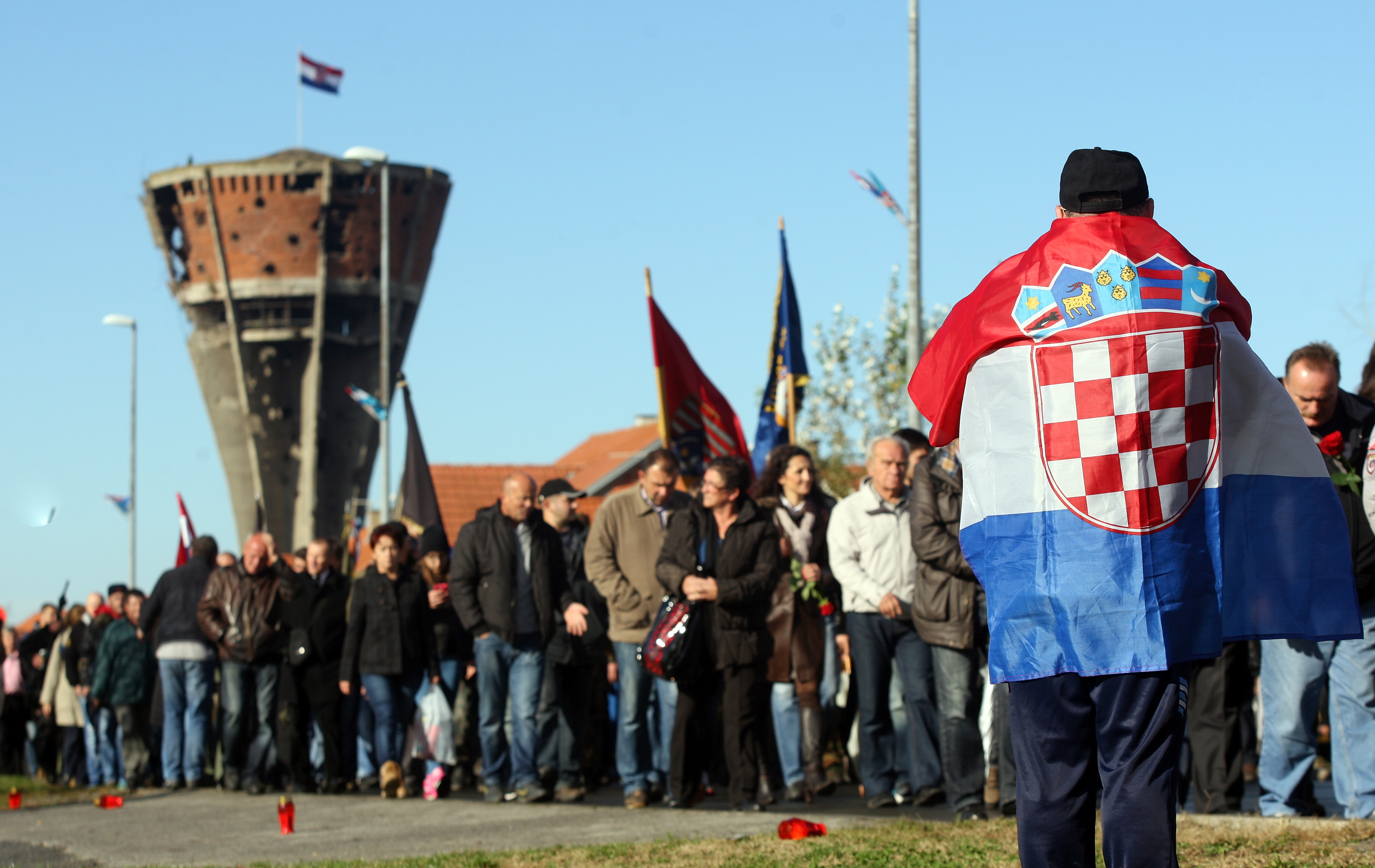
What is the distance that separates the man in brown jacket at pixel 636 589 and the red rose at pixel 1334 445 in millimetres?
3947

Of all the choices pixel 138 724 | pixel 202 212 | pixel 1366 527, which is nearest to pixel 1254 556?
pixel 1366 527

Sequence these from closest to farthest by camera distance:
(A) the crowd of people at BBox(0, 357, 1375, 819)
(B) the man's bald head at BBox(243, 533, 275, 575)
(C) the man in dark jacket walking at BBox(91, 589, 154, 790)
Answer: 1. (A) the crowd of people at BBox(0, 357, 1375, 819)
2. (B) the man's bald head at BBox(243, 533, 275, 575)
3. (C) the man in dark jacket walking at BBox(91, 589, 154, 790)

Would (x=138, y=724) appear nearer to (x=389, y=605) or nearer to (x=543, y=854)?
(x=389, y=605)

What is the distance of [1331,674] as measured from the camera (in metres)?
7.51

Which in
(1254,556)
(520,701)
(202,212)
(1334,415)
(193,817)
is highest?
(202,212)

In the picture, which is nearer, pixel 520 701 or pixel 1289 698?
pixel 1289 698

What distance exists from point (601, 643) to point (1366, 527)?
529 centimetres

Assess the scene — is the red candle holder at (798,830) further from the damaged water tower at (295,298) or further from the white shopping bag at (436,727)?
the damaged water tower at (295,298)

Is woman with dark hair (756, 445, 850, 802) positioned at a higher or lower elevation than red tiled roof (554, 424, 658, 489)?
lower

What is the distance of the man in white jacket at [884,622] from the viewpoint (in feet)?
30.0

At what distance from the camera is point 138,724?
46.9 feet

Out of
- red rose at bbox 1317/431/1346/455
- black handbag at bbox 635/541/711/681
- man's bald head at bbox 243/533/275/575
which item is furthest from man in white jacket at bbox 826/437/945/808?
man's bald head at bbox 243/533/275/575

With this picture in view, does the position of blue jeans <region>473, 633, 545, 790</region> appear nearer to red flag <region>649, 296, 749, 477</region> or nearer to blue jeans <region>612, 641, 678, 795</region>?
blue jeans <region>612, 641, 678, 795</region>

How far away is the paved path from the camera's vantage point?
813 cm
